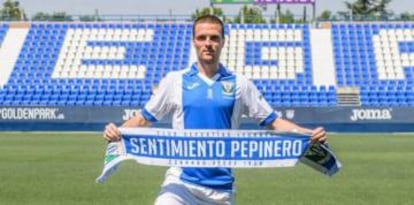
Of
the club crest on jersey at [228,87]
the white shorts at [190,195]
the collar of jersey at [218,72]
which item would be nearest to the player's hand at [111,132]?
the white shorts at [190,195]

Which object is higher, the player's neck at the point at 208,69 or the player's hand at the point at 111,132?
the player's neck at the point at 208,69

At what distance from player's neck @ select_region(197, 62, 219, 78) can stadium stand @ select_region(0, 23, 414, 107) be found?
32.1 m

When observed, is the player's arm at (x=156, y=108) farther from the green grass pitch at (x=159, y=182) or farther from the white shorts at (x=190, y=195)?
the green grass pitch at (x=159, y=182)

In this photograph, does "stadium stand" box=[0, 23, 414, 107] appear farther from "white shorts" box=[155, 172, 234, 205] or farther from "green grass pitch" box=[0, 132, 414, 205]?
"white shorts" box=[155, 172, 234, 205]

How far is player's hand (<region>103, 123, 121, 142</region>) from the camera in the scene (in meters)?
5.91

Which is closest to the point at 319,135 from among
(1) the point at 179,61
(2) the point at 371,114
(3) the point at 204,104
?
(3) the point at 204,104

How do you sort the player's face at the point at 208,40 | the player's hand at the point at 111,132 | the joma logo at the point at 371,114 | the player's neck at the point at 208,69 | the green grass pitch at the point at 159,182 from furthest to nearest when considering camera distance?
the joma logo at the point at 371,114 → the green grass pitch at the point at 159,182 → the player's hand at the point at 111,132 → the player's neck at the point at 208,69 → the player's face at the point at 208,40

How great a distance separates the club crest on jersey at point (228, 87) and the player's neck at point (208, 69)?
10 cm

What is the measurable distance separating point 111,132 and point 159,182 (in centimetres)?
903

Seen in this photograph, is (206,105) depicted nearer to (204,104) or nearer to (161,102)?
(204,104)

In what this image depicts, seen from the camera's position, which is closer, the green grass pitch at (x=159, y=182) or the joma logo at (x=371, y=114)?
the green grass pitch at (x=159, y=182)

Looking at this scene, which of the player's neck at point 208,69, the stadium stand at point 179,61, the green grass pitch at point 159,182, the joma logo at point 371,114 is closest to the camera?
the player's neck at point 208,69

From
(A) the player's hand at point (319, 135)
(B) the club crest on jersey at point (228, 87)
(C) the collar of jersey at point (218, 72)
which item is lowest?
(A) the player's hand at point (319, 135)

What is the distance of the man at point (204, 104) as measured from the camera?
554 centimetres
